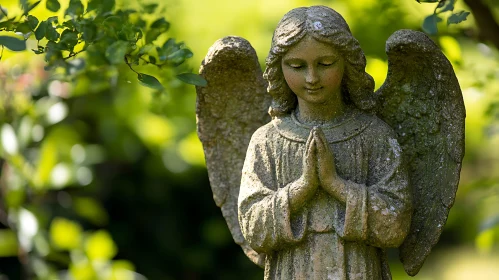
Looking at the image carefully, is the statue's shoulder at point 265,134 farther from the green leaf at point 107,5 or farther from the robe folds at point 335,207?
the green leaf at point 107,5

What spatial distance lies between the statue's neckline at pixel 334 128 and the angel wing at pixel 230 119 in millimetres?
334

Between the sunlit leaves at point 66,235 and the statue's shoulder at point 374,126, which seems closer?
the statue's shoulder at point 374,126

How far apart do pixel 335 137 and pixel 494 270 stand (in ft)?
22.1

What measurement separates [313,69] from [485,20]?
1.69 metres

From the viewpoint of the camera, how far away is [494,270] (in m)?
9.29

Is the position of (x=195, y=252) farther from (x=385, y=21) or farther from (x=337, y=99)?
(x=337, y=99)

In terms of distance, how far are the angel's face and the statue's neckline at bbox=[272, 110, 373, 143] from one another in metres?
0.10

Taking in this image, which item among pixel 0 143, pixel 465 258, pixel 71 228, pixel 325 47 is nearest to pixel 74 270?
pixel 71 228

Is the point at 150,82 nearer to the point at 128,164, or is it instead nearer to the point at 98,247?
the point at 98,247

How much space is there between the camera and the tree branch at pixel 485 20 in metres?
4.32

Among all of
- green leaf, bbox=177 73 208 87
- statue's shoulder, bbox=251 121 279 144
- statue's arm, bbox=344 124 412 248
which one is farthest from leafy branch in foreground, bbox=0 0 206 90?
statue's arm, bbox=344 124 412 248

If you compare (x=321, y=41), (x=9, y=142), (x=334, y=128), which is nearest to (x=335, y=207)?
(x=334, y=128)

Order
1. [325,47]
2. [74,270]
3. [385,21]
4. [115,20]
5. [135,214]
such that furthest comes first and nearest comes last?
[135,214] → [74,270] → [385,21] → [115,20] → [325,47]

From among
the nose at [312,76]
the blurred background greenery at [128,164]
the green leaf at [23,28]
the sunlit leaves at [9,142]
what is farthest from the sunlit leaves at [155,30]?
the sunlit leaves at [9,142]
